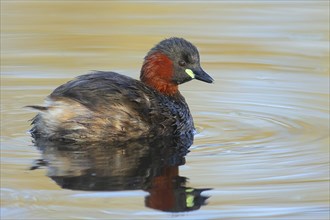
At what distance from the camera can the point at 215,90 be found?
9.89 metres

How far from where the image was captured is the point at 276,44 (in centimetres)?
1197

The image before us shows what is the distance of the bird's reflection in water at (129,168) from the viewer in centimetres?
649

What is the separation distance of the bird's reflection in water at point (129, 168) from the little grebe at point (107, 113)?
0.29ft

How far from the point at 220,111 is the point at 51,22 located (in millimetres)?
4354

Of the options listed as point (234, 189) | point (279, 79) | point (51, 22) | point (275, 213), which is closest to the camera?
point (275, 213)

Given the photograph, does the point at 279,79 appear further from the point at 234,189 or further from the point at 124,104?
the point at 234,189

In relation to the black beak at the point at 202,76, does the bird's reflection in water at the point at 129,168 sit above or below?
below

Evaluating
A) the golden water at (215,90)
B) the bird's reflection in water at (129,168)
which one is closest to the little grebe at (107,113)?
the bird's reflection in water at (129,168)

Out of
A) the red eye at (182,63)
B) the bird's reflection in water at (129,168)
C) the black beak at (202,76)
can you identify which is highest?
the red eye at (182,63)

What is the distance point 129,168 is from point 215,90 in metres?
2.85

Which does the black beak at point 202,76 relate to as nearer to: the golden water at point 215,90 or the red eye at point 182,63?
the red eye at point 182,63

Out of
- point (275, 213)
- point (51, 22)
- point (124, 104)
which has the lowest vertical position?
point (275, 213)

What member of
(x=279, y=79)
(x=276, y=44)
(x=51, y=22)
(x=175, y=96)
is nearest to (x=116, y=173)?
Answer: (x=175, y=96)

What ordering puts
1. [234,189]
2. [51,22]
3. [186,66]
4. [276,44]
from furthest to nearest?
[51,22], [276,44], [186,66], [234,189]
